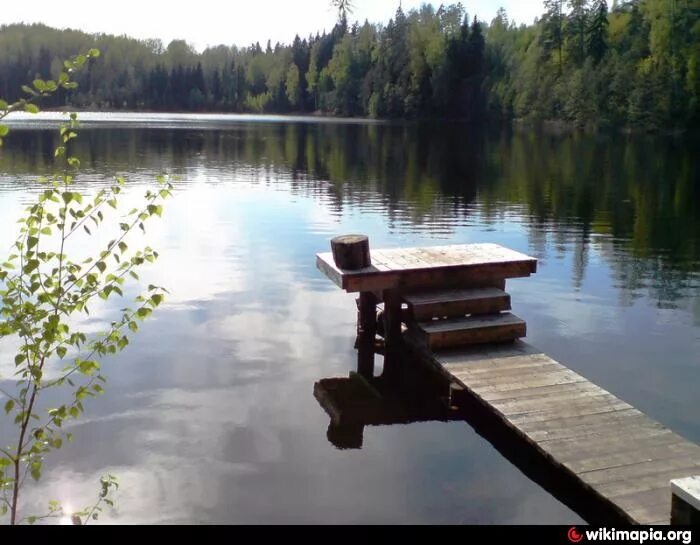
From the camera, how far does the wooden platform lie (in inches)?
273

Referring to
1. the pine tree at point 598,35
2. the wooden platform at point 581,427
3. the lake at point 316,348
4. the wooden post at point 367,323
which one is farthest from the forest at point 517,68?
the wooden platform at point 581,427

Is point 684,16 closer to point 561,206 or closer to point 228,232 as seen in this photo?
point 561,206

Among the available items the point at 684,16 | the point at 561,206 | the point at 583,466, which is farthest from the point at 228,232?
the point at 684,16

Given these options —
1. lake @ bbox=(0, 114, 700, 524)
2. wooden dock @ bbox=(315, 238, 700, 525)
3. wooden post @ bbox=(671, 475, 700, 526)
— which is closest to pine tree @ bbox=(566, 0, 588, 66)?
lake @ bbox=(0, 114, 700, 524)

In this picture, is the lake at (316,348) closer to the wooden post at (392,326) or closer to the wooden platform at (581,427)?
the wooden platform at (581,427)

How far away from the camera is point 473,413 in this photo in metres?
9.88

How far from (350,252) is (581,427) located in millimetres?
4724

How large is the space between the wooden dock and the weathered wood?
0.06 feet

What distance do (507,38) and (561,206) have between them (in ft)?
439

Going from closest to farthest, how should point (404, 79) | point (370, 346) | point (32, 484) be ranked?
point (32, 484) → point (370, 346) → point (404, 79)

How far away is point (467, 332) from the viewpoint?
1110 cm

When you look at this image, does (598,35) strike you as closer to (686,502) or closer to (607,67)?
(607,67)

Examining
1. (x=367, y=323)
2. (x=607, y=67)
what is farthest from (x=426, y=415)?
(x=607, y=67)
